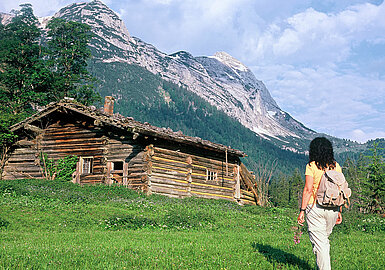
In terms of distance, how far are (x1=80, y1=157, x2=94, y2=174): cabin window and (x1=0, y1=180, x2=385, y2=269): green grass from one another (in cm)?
481

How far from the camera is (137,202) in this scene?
17422mm

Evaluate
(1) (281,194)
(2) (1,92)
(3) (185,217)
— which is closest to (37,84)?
(2) (1,92)

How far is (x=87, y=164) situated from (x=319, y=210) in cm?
1947

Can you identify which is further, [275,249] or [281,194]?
[281,194]

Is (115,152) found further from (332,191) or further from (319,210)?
(332,191)

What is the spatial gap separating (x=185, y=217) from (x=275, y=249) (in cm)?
586

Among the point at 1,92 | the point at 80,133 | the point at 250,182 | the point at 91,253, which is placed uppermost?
the point at 1,92

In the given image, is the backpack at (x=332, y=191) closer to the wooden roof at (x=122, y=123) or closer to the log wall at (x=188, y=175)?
the wooden roof at (x=122, y=123)

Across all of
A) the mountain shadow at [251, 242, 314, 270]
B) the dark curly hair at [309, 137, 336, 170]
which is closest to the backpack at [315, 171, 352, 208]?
the dark curly hair at [309, 137, 336, 170]

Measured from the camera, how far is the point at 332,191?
221 inches

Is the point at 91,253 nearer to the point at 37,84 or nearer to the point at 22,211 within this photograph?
the point at 22,211

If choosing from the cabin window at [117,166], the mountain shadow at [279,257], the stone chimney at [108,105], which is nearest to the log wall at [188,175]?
the cabin window at [117,166]

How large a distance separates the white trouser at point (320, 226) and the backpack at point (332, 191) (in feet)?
0.48

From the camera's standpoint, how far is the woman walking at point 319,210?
18.4 feet
